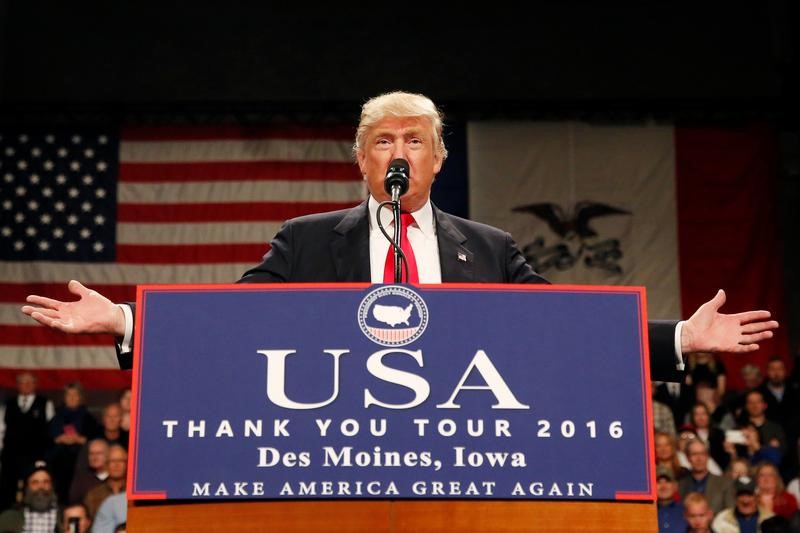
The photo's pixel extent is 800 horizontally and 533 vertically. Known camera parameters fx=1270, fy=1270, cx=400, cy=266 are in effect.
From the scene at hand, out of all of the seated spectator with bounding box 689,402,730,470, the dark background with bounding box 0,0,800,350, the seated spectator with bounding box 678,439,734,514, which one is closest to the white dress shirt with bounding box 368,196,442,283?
the seated spectator with bounding box 678,439,734,514

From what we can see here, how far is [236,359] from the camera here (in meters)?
2.42

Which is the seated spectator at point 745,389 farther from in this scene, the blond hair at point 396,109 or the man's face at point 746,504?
the blond hair at point 396,109

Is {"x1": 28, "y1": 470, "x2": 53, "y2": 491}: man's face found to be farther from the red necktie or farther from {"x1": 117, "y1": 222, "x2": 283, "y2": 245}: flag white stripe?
the red necktie

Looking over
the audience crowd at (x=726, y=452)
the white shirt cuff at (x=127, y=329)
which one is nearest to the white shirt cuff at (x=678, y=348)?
the white shirt cuff at (x=127, y=329)

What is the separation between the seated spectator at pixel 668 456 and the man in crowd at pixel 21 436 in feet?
15.6

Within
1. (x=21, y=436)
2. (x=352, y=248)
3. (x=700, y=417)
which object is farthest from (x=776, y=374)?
(x=352, y=248)

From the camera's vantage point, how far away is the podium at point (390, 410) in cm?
233

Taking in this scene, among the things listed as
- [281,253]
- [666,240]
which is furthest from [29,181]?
[281,253]

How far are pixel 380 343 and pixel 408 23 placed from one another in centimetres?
1161

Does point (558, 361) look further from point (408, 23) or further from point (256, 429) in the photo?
point (408, 23)

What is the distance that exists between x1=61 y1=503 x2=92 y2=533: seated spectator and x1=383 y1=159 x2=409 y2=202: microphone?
6584 mm

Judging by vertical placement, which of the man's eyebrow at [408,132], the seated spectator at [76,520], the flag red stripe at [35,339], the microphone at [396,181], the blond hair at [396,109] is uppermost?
the flag red stripe at [35,339]

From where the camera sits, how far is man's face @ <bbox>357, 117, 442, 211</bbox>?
294cm

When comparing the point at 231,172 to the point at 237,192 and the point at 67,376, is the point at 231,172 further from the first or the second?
the point at 67,376
